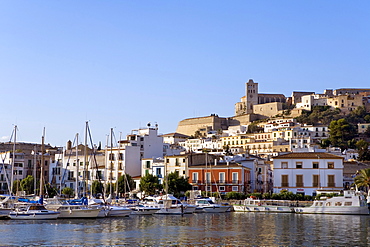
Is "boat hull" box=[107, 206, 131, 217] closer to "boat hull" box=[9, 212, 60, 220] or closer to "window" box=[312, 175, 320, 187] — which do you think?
"boat hull" box=[9, 212, 60, 220]

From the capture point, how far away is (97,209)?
165ft

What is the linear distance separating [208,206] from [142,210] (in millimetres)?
7644

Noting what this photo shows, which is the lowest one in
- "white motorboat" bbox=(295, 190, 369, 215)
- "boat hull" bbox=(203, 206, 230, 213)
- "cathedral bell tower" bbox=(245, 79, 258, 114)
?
"boat hull" bbox=(203, 206, 230, 213)

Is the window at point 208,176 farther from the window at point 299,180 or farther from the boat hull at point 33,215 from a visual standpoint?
the boat hull at point 33,215

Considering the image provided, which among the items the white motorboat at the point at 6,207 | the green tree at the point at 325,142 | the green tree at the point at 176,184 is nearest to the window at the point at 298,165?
the green tree at the point at 176,184

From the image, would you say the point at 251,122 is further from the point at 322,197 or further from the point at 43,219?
the point at 43,219

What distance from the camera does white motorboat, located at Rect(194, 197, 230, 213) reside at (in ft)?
195

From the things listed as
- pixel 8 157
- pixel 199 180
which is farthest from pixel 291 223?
pixel 8 157

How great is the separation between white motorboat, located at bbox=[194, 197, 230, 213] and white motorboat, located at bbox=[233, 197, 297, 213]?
6.32 ft

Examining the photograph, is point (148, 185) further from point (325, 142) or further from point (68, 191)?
point (325, 142)

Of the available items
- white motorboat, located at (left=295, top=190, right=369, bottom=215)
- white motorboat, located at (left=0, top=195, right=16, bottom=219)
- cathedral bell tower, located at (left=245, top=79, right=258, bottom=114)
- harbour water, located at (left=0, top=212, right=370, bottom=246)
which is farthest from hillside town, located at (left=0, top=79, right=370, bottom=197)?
cathedral bell tower, located at (left=245, top=79, right=258, bottom=114)

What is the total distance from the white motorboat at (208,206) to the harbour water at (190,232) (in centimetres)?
897

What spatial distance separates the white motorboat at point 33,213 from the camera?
1885 inches

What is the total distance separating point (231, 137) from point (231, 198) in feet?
254
